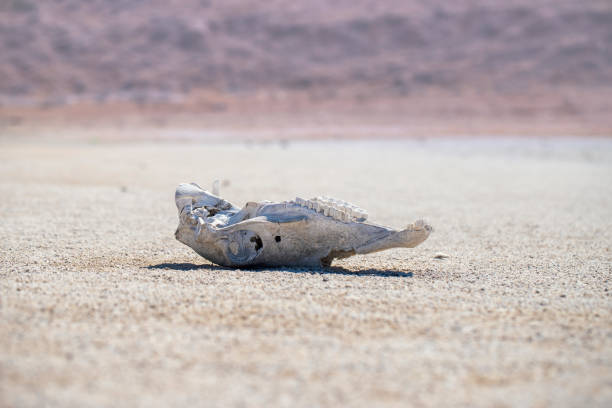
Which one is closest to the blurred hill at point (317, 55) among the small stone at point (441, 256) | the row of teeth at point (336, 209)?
the small stone at point (441, 256)

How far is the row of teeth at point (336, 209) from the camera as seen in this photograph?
5684 mm

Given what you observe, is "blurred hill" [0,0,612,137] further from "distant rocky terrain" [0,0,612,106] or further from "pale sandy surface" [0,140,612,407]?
"pale sandy surface" [0,140,612,407]

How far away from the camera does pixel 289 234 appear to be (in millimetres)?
5750

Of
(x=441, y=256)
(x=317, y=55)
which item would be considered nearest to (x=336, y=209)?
(x=441, y=256)

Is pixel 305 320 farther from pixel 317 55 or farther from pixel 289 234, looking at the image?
pixel 317 55

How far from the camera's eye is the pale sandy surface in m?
3.23

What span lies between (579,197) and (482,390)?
10.7 meters

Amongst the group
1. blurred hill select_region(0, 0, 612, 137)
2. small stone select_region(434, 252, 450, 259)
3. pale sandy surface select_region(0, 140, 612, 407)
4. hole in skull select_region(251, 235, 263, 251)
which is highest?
blurred hill select_region(0, 0, 612, 137)

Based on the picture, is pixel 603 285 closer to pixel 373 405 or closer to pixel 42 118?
pixel 373 405

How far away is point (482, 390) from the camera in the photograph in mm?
3234

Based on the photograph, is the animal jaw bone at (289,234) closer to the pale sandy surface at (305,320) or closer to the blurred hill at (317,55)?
the pale sandy surface at (305,320)

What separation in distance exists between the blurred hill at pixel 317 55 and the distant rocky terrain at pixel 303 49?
5.6 inches

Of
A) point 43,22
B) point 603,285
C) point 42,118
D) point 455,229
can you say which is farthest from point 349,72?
point 603,285

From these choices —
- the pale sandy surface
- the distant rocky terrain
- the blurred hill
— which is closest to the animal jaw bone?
the pale sandy surface
